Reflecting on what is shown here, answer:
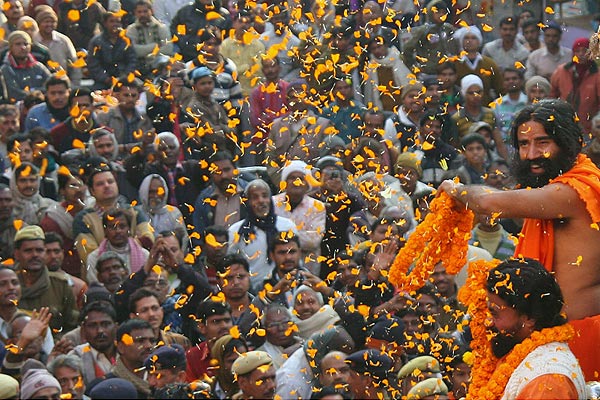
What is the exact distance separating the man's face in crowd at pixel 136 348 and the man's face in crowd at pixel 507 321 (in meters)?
3.83

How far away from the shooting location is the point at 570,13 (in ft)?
56.4

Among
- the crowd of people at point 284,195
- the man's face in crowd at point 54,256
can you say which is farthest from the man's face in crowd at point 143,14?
the man's face in crowd at point 54,256

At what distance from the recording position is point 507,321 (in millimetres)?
7457

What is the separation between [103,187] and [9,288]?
1.58 m

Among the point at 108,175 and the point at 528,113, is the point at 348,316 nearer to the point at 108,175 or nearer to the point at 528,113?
the point at 108,175

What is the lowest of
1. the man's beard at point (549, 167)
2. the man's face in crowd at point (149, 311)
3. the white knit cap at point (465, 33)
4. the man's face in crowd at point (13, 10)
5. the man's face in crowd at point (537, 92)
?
the man's face in crowd at point (537, 92)

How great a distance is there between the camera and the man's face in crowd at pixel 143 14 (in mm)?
14969

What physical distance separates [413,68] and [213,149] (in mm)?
2676

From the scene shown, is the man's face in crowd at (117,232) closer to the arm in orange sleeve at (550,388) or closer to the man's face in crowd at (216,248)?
the man's face in crowd at (216,248)

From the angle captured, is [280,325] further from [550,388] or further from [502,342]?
[550,388]

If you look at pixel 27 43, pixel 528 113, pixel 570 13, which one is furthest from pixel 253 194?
pixel 570 13

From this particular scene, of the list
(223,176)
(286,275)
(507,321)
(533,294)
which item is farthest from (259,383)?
(533,294)

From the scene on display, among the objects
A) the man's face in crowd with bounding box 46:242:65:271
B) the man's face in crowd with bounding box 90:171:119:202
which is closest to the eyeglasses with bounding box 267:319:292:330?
the man's face in crowd with bounding box 46:242:65:271

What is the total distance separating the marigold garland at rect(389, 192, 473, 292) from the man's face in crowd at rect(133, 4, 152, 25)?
23.2 feet
